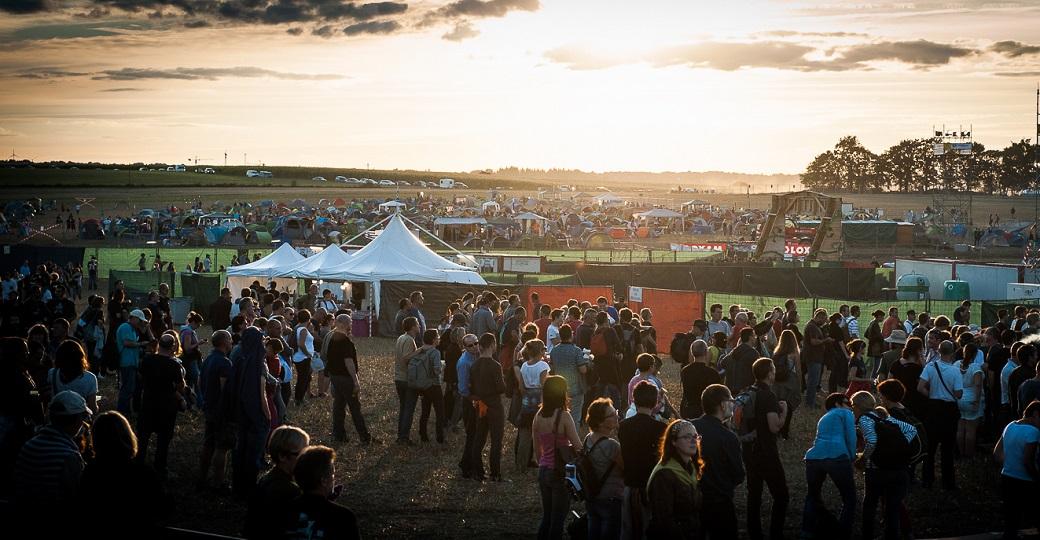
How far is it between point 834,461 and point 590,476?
8.32ft

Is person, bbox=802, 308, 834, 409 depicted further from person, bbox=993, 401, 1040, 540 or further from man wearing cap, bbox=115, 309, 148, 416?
man wearing cap, bbox=115, 309, 148, 416

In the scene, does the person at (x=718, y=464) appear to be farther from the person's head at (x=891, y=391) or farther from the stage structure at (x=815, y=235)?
the stage structure at (x=815, y=235)

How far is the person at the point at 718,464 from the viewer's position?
7.26 metres

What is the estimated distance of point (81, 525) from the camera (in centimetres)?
564

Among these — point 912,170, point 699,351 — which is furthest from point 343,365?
point 912,170

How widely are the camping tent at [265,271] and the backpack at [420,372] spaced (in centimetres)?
1574

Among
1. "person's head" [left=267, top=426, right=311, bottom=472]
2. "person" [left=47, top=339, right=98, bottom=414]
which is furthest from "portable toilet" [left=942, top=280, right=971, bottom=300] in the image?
"person's head" [left=267, top=426, right=311, bottom=472]

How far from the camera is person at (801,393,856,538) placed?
8391 mm

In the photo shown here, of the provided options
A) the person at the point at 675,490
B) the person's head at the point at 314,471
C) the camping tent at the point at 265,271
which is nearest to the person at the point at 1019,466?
the person at the point at 675,490

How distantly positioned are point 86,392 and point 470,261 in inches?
981

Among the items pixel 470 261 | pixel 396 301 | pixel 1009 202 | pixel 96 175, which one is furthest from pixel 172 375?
pixel 96 175

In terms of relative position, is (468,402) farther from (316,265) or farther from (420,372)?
(316,265)

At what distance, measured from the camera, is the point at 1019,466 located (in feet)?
28.2

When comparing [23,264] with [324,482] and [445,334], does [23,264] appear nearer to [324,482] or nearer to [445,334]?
[445,334]
